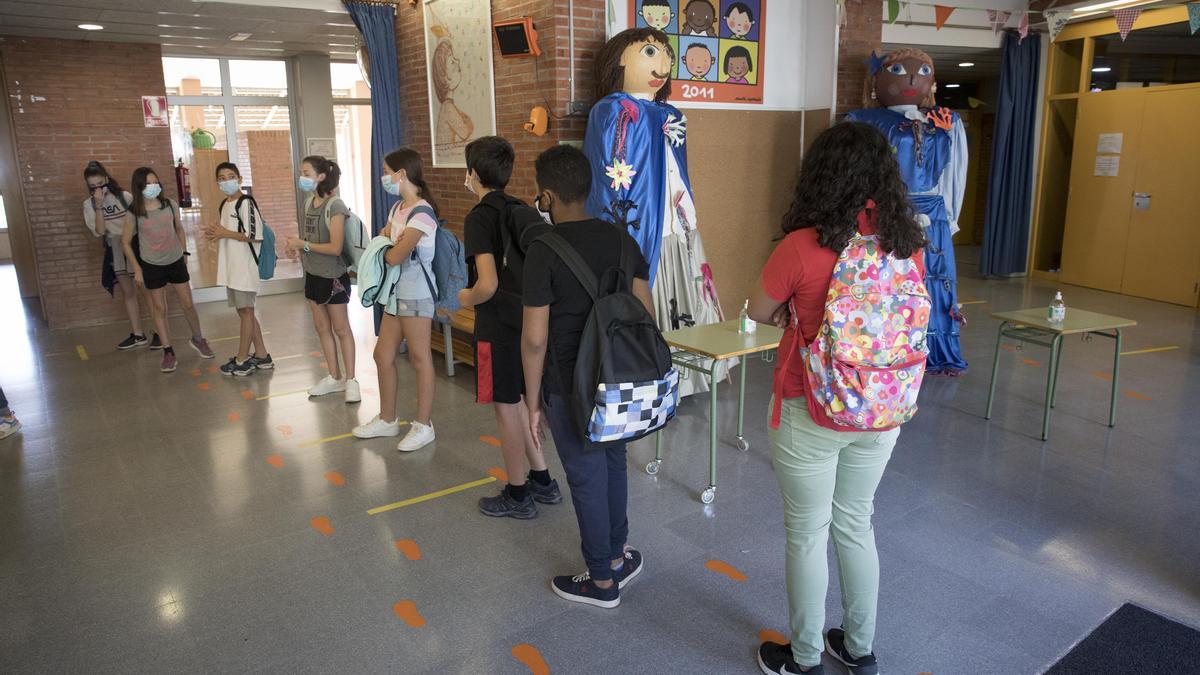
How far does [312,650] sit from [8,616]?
116 centimetres

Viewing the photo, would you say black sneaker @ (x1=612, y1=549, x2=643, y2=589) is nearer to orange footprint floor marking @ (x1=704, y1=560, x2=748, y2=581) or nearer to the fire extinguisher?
orange footprint floor marking @ (x1=704, y1=560, x2=748, y2=581)

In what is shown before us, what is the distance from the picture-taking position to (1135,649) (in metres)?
2.50

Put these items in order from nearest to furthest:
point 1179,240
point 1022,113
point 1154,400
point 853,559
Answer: point 853,559
point 1154,400
point 1179,240
point 1022,113

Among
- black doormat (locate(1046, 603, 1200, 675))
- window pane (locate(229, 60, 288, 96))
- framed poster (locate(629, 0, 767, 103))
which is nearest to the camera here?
black doormat (locate(1046, 603, 1200, 675))

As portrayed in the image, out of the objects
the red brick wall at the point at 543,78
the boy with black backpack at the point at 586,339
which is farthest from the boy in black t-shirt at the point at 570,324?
the red brick wall at the point at 543,78

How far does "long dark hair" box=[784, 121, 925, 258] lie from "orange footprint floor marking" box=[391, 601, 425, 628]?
1.79 metres

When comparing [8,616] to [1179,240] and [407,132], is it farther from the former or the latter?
[1179,240]

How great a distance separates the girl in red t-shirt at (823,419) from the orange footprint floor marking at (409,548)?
4.69ft

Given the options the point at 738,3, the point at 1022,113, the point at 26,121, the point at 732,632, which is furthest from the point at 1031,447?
the point at 26,121

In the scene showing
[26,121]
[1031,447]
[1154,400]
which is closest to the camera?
[1031,447]

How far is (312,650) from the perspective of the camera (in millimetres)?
2535

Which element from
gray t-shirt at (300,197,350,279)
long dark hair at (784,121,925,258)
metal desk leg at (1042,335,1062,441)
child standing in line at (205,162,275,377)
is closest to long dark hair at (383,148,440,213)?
gray t-shirt at (300,197,350,279)

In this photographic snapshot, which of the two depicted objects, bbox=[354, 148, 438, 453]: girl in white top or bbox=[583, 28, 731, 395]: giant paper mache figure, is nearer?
bbox=[354, 148, 438, 453]: girl in white top

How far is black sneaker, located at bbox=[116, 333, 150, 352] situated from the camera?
660 cm
